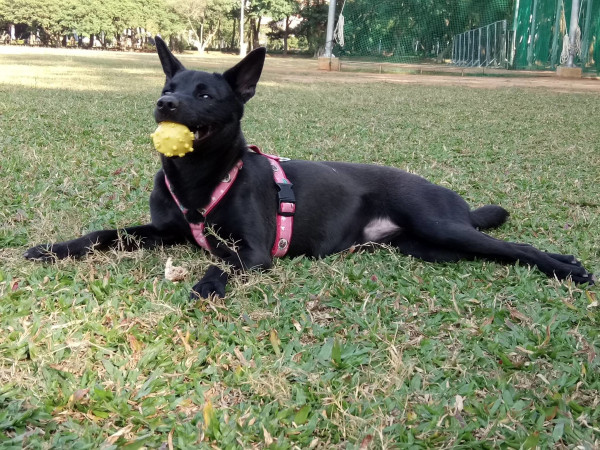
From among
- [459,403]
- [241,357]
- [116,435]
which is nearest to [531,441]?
[459,403]

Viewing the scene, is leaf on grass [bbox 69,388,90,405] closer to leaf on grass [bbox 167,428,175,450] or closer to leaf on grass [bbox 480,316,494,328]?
leaf on grass [bbox 167,428,175,450]

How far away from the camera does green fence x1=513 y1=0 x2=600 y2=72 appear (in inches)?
733

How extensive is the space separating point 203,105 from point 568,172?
13.5 feet

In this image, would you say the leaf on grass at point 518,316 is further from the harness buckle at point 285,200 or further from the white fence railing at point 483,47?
the white fence railing at point 483,47

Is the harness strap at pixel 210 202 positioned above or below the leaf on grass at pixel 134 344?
above

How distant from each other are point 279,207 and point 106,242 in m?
0.95

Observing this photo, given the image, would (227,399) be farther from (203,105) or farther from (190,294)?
(203,105)

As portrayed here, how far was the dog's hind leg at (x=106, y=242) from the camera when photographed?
305 centimetres

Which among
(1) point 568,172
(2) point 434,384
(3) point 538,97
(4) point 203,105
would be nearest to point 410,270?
(2) point 434,384

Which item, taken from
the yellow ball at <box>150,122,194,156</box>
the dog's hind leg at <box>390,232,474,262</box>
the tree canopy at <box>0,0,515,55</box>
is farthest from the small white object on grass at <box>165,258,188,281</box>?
the tree canopy at <box>0,0,515,55</box>

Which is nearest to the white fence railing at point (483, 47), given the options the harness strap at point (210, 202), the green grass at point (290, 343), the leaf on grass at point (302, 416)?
the green grass at point (290, 343)

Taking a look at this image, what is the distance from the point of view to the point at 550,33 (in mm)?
20625

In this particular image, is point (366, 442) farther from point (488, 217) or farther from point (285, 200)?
point (488, 217)

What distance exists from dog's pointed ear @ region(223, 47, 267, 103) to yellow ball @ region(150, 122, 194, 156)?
1.79ft
